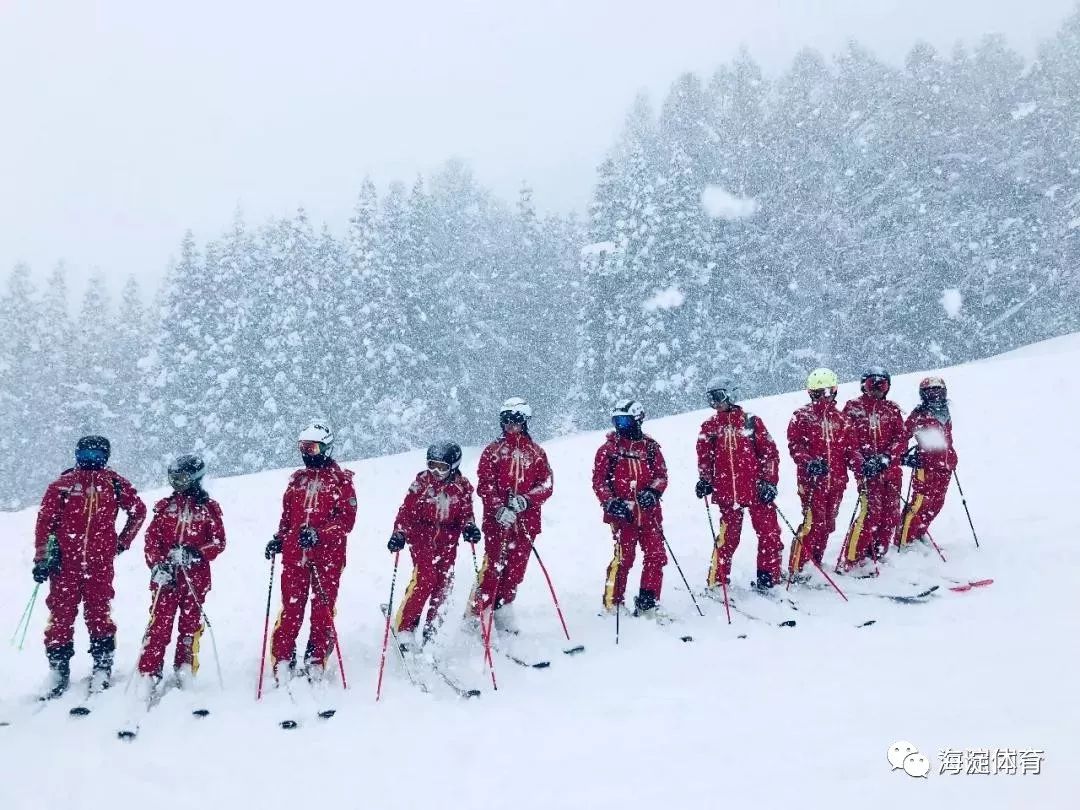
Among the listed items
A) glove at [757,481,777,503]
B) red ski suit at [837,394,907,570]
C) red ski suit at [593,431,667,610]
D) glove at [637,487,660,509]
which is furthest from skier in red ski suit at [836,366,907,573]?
glove at [637,487,660,509]

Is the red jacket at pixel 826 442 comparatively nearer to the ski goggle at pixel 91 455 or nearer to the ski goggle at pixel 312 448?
the ski goggle at pixel 312 448

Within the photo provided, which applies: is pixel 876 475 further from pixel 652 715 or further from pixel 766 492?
pixel 652 715

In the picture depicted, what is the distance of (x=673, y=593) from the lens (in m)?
9.05

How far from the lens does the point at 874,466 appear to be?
9031 mm

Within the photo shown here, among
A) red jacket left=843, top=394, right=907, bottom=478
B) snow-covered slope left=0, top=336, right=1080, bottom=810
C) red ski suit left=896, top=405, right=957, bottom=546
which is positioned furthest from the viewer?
red ski suit left=896, top=405, right=957, bottom=546

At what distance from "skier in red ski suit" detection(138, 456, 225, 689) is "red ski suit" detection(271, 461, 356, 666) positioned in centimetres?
66

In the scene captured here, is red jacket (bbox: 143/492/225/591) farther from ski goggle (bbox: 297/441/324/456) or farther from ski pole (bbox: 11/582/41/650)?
ski pole (bbox: 11/582/41/650)

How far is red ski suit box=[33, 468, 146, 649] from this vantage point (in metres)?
6.80

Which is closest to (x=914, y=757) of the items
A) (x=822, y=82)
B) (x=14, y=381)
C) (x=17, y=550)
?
(x=17, y=550)

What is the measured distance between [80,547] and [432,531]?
3241 millimetres

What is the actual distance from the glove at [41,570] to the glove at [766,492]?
23.2ft

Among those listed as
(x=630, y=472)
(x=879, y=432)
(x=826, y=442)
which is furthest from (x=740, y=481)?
(x=879, y=432)

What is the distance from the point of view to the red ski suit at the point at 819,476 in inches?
356

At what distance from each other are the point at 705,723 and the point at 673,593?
3574 millimetres
